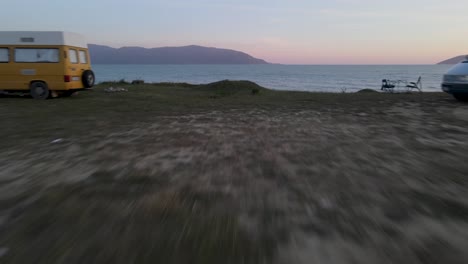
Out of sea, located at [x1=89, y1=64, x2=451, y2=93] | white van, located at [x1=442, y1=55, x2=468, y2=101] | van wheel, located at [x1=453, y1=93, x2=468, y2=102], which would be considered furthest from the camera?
sea, located at [x1=89, y1=64, x2=451, y2=93]

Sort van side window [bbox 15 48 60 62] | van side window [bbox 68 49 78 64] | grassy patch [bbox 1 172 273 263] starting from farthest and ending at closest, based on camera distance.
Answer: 1. van side window [bbox 68 49 78 64]
2. van side window [bbox 15 48 60 62]
3. grassy patch [bbox 1 172 273 263]

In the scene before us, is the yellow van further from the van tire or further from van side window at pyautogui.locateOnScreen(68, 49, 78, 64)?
the van tire

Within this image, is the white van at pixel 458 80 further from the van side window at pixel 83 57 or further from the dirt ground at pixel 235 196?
the van side window at pixel 83 57

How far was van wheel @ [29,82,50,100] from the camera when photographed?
14867 millimetres

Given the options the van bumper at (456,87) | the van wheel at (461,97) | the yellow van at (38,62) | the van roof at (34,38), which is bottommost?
the van wheel at (461,97)

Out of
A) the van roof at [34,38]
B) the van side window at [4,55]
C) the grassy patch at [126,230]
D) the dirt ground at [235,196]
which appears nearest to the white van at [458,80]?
the dirt ground at [235,196]

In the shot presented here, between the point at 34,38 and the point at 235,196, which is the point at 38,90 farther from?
the point at 235,196

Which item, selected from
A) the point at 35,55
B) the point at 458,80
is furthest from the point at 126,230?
the point at 35,55

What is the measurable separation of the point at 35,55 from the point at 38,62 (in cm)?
33

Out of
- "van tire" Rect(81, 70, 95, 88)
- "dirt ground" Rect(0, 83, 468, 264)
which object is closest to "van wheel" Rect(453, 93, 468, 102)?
"dirt ground" Rect(0, 83, 468, 264)

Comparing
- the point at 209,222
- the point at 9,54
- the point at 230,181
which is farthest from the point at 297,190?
the point at 9,54

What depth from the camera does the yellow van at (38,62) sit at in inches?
566

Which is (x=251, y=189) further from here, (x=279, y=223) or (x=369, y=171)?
(x=369, y=171)

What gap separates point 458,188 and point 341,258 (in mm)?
2372
